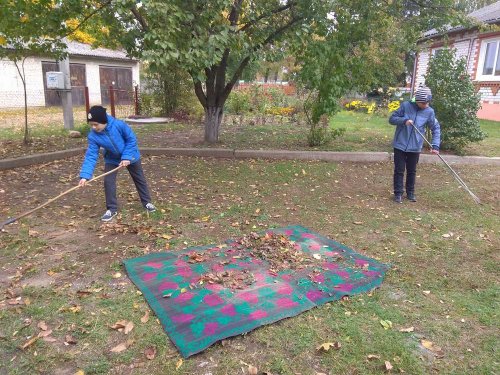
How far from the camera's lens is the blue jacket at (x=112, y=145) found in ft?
15.6

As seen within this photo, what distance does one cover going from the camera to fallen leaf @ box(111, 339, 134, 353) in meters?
2.78

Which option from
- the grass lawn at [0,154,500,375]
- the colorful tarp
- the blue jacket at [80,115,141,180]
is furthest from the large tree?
the colorful tarp

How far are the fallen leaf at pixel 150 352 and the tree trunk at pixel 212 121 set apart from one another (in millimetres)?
6821

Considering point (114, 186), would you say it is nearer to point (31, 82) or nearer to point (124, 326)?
point (124, 326)

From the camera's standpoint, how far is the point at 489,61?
1609 cm

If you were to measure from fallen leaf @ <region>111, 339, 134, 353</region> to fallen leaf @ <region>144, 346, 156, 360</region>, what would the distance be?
142mm

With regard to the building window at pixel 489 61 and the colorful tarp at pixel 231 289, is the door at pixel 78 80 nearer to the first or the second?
the building window at pixel 489 61

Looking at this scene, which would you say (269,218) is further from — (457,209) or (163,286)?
(457,209)

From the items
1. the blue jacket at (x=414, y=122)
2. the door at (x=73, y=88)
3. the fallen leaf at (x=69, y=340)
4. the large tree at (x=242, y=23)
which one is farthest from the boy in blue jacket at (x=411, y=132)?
the door at (x=73, y=88)

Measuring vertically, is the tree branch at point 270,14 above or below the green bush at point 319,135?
above

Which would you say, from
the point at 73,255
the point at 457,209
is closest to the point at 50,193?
the point at 73,255

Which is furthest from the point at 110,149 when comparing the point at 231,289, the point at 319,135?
the point at 319,135

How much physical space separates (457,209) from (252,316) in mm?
4017

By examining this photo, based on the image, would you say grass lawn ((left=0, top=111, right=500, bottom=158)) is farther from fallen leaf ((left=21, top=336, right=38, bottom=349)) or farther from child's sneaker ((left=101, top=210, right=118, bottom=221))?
fallen leaf ((left=21, top=336, right=38, bottom=349))
